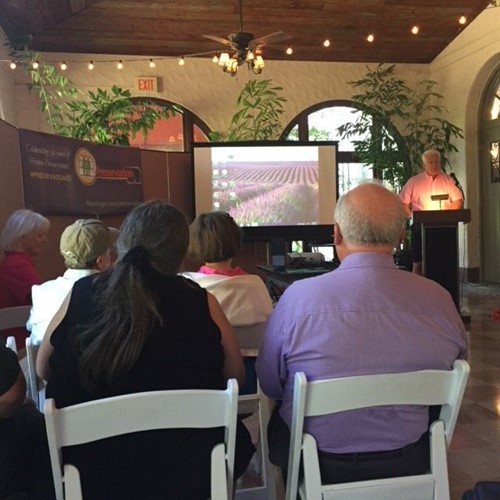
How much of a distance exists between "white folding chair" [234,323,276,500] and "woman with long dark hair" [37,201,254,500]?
0.53m

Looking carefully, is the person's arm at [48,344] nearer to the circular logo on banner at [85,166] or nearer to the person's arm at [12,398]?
the person's arm at [12,398]

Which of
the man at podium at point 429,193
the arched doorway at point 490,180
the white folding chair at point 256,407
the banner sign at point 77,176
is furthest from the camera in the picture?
Result: the arched doorway at point 490,180

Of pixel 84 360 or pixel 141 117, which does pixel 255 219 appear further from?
pixel 84 360

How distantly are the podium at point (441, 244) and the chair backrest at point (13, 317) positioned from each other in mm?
3677

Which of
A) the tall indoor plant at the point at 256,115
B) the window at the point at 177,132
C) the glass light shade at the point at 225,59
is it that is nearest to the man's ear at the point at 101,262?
the glass light shade at the point at 225,59

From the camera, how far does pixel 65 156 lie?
186 inches

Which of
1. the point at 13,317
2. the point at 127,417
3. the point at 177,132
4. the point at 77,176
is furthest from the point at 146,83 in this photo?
the point at 127,417

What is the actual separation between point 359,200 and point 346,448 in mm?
676

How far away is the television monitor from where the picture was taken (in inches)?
251

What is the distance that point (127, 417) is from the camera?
1.21m

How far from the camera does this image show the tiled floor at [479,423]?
91.3 inches

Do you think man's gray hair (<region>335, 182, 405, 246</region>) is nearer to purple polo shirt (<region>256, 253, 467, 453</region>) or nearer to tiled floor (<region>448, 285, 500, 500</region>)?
purple polo shirt (<region>256, 253, 467, 453</region>)

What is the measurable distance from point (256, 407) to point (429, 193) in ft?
14.8

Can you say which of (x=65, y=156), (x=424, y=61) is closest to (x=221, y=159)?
(x=65, y=156)
